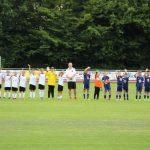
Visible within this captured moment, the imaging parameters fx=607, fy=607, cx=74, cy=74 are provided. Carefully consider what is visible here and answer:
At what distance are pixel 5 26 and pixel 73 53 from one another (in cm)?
857

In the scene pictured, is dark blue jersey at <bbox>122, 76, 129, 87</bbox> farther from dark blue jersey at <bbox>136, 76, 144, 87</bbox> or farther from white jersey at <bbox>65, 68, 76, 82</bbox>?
white jersey at <bbox>65, 68, 76, 82</bbox>

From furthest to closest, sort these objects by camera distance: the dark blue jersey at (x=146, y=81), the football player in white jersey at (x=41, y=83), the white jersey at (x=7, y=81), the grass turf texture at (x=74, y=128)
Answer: the dark blue jersey at (x=146, y=81)
the white jersey at (x=7, y=81)
the football player in white jersey at (x=41, y=83)
the grass turf texture at (x=74, y=128)

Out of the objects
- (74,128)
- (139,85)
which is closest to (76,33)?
(139,85)

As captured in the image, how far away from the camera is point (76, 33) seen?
72.1 metres

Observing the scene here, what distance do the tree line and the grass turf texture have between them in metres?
43.2

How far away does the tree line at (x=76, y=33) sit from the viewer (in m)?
70.3

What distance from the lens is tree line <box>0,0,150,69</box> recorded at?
7031 cm

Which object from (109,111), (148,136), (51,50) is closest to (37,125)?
(148,136)

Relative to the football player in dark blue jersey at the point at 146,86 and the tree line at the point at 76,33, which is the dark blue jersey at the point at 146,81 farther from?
the tree line at the point at 76,33

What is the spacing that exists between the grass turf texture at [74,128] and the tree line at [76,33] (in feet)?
142

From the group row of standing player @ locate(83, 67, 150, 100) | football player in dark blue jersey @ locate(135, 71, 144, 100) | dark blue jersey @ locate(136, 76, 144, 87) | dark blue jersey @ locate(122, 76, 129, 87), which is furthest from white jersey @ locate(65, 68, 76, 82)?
dark blue jersey @ locate(136, 76, 144, 87)

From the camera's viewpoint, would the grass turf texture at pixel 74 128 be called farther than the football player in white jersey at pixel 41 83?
No

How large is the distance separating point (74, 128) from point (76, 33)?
176ft

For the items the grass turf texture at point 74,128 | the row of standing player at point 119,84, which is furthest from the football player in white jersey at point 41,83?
the grass turf texture at point 74,128
